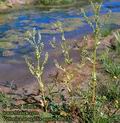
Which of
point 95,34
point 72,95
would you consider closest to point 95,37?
point 95,34

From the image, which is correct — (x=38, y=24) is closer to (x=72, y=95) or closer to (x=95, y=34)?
(x=72, y=95)

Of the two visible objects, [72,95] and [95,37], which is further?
[72,95]

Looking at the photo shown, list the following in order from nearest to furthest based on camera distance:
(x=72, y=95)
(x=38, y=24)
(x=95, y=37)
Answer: (x=95, y=37)
(x=72, y=95)
(x=38, y=24)

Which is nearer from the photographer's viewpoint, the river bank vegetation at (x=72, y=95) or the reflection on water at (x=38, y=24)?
the river bank vegetation at (x=72, y=95)

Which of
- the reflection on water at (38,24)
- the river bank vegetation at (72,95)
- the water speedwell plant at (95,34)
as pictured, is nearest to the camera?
the water speedwell plant at (95,34)

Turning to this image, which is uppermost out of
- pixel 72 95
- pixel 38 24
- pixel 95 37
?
pixel 95 37

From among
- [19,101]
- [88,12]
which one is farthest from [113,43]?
[88,12]

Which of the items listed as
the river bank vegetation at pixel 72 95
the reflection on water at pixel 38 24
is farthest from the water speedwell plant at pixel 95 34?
the reflection on water at pixel 38 24

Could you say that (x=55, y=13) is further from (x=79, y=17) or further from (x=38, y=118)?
(x=38, y=118)

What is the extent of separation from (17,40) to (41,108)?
717 cm

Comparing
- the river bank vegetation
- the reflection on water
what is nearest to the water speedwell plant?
the river bank vegetation

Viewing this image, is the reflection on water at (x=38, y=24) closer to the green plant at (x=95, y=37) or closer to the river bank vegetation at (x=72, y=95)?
the river bank vegetation at (x=72, y=95)

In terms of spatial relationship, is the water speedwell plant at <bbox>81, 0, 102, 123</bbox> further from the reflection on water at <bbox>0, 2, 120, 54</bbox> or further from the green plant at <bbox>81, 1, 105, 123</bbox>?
the reflection on water at <bbox>0, 2, 120, 54</bbox>

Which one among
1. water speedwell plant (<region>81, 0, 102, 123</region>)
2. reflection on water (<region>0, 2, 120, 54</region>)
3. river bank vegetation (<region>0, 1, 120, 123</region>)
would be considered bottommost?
reflection on water (<region>0, 2, 120, 54</region>)
